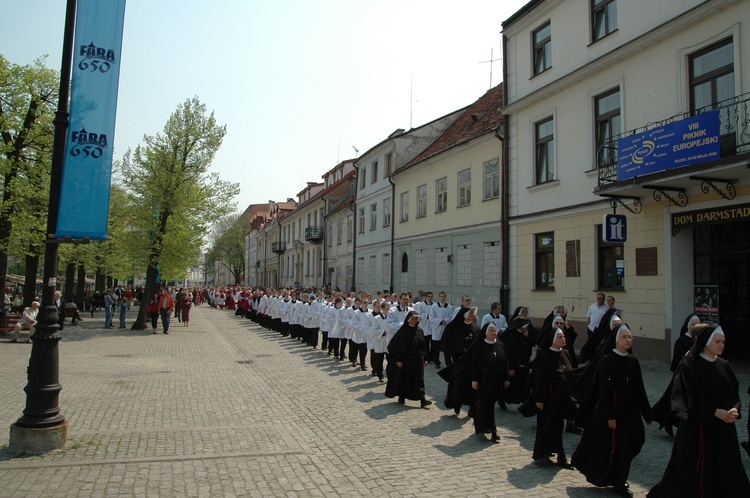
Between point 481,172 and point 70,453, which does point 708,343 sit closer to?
point 70,453

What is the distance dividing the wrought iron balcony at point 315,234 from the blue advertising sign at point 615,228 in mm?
34120

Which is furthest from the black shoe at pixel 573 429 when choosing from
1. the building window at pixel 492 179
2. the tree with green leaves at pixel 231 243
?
the tree with green leaves at pixel 231 243

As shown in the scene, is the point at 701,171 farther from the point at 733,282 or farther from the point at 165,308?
the point at 165,308

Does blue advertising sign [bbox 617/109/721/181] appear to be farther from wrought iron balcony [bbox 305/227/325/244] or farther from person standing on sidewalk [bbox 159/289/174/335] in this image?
wrought iron balcony [bbox 305/227/325/244]

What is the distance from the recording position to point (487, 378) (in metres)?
7.89

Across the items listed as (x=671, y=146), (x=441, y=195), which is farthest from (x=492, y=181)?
(x=671, y=146)

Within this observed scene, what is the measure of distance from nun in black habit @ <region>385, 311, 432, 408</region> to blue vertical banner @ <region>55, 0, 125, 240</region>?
5.28 metres

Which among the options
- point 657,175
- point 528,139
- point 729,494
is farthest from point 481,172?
point 729,494

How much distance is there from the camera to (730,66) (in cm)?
1255

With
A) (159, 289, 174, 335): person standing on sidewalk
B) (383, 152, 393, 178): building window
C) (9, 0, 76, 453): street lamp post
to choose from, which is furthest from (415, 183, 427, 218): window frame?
(9, 0, 76, 453): street lamp post

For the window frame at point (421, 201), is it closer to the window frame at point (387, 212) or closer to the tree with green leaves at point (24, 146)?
the window frame at point (387, 212)

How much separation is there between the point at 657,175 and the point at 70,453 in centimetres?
1211

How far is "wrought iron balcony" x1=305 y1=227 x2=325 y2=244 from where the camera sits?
1877 inches

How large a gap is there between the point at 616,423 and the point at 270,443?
417 cm
